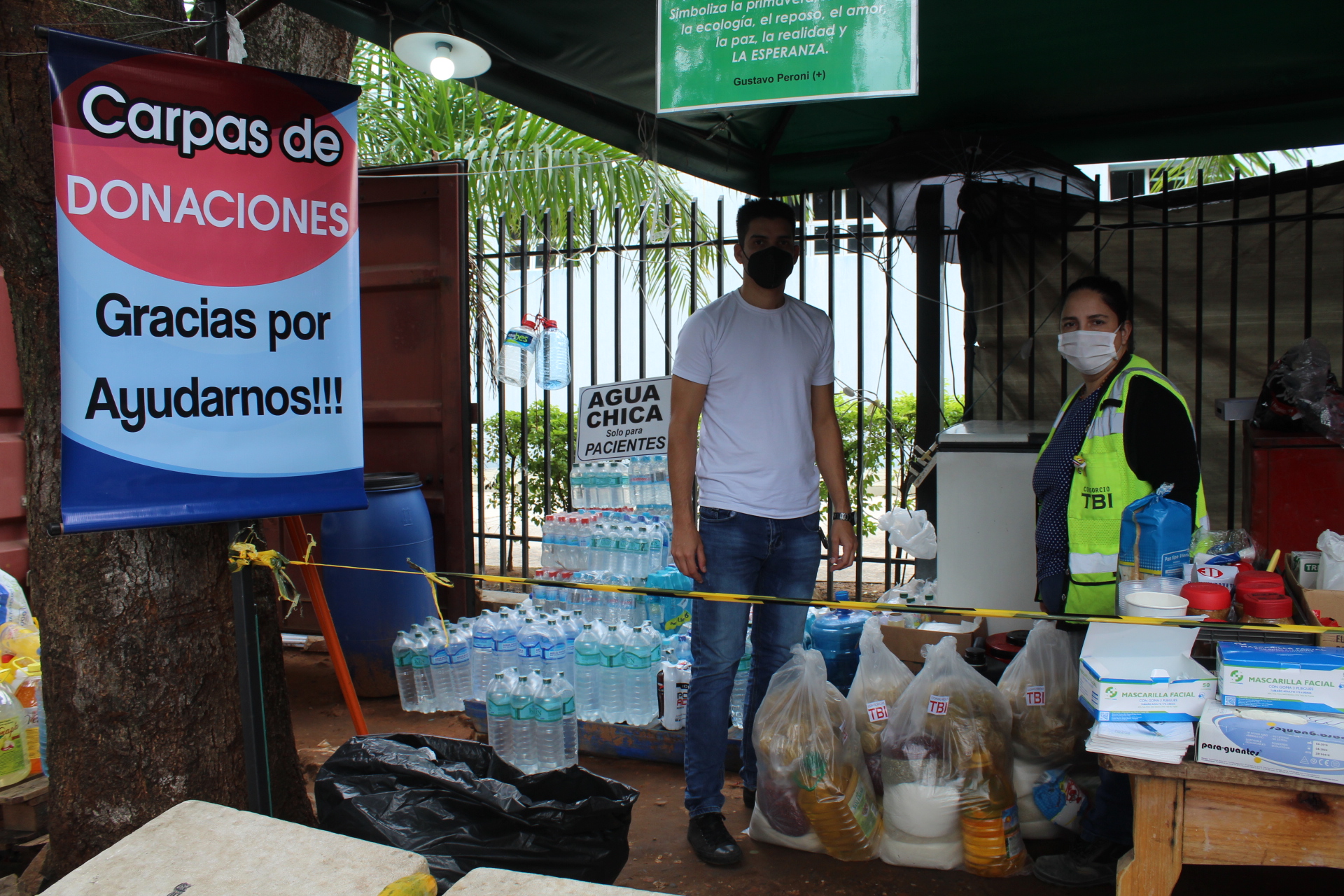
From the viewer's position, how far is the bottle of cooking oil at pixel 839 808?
2.76 meters

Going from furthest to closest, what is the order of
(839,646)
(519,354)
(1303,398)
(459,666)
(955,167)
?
(519,354), (459,666), (955,167), (839,646), (1303,398)

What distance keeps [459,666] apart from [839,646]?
1924mm

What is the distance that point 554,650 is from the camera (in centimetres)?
421

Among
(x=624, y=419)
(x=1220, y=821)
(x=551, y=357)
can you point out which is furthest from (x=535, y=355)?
(x=1220, y=821)

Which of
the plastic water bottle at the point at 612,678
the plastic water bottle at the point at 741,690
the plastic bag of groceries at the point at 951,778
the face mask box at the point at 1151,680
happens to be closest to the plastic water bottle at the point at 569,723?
the plastic water bottle at the point at 612,678

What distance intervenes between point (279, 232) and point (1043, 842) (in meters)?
2.92

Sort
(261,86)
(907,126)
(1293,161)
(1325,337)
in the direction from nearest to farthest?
(261,86) → (907,126) → (1325,337) → (1293,161)

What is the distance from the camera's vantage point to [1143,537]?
92.4 inches

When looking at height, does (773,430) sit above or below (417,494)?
above

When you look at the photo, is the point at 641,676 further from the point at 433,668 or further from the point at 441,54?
the point at 441,54

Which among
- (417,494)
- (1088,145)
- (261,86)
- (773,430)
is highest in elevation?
(1088,145)

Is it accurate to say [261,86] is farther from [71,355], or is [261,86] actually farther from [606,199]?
[606,199]

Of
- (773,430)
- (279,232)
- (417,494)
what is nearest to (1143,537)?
(773,430)

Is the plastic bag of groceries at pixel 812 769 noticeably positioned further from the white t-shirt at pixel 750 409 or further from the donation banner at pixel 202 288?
the donation banner at pixel 202 288
